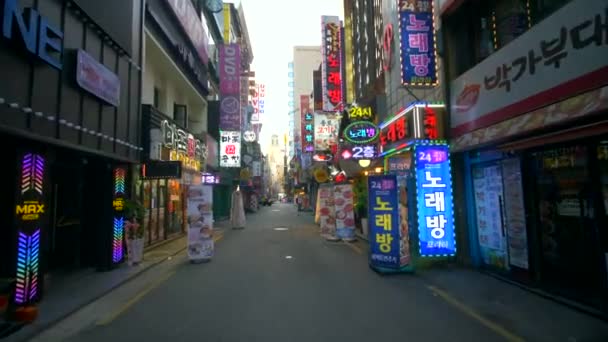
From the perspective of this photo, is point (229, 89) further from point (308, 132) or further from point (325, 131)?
point (308, 132)

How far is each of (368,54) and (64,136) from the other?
17468 mm

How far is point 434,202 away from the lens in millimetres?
9367

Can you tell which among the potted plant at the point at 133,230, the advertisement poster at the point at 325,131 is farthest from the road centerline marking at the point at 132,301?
the advertisement poster at the point at 325,131

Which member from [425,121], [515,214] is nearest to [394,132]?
[425,121]

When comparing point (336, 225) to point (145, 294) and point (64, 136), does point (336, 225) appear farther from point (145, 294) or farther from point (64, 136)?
point (64, 136)

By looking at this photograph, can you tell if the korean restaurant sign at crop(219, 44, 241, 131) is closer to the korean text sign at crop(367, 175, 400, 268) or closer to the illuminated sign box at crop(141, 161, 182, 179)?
the illuminated sign box at crop(141, 161, 182, 179)

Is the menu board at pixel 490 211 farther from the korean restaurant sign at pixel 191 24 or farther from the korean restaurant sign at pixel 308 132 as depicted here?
the korean restaurant sign at pixel 308 132

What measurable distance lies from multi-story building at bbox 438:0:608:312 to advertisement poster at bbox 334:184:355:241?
677 cm

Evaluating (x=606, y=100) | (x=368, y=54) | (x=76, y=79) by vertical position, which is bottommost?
(x=606, y=100)

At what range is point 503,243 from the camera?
838 centimetres

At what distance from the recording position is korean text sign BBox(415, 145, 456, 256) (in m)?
9.27

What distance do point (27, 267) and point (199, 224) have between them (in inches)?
213

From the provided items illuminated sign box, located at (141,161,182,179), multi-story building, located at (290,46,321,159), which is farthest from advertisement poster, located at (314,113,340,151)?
multi-story building, located at (290,46,321,159)

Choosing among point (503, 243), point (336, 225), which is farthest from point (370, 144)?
point (503, 243)
